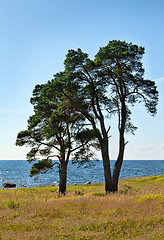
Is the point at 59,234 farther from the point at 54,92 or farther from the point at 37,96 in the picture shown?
the point at 37,96

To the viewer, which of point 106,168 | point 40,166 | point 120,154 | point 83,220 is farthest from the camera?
point 40,166

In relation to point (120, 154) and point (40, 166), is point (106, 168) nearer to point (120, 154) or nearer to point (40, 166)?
point (120, 154)

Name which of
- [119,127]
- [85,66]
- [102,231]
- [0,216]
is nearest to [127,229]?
[102,231]

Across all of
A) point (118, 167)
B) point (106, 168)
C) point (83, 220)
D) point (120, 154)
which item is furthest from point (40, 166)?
point (83, 220)

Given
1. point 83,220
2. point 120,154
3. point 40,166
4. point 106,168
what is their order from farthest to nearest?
point 40,166
point 120,154
point 106,168
point 83,220

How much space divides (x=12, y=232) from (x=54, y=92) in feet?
41.6

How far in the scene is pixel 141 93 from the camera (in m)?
19.4

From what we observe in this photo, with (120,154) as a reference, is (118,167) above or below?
below

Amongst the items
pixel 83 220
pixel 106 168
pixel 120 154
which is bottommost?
pixel 83 220

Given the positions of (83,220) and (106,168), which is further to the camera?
(106,168)

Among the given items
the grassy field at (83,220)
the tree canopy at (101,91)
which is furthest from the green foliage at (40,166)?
the grassy field at (83,220)

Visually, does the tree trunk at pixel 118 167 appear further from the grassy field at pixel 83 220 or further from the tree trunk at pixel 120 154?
the grassy field at pixel 83 220

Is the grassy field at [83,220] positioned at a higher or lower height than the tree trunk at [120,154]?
lower

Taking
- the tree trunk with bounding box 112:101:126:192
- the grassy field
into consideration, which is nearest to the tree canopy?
the tree trunk with bounding box 112:101:126:192
